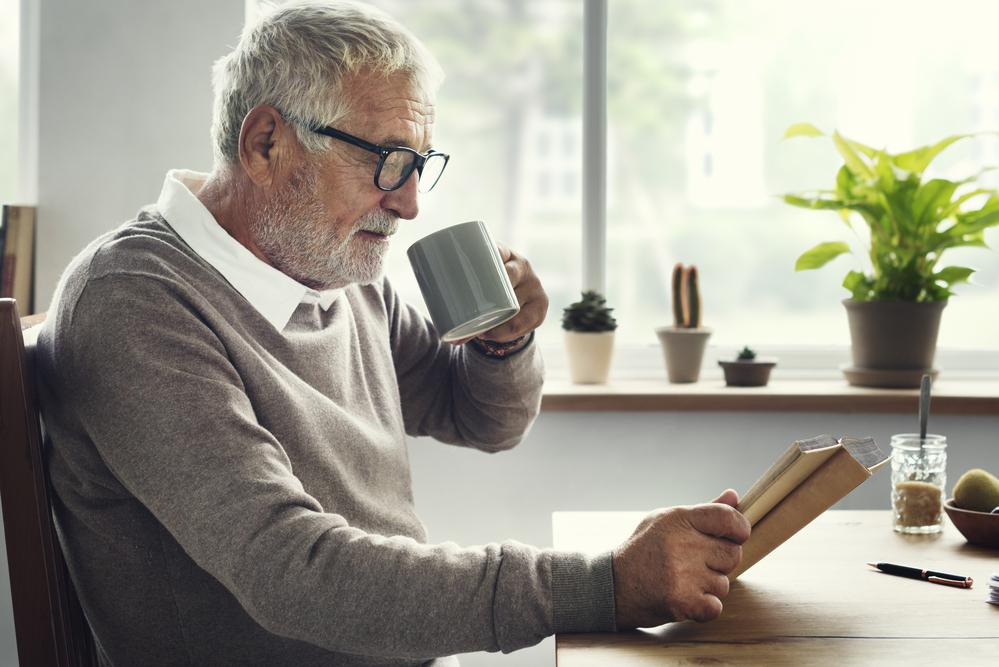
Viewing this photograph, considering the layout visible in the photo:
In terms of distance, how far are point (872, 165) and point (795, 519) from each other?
1.28m

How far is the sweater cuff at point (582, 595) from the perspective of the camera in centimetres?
93

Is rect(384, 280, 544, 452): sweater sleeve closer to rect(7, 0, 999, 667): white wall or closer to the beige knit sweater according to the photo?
the beige knit sweater

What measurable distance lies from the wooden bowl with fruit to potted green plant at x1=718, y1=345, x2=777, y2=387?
837 millimetres

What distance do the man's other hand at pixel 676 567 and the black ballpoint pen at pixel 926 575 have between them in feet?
1.00

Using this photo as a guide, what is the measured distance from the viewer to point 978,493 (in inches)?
50.1

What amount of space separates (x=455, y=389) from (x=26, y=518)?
0.77m

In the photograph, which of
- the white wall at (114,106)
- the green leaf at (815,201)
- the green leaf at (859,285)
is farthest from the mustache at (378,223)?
the green leaf at (859,285)

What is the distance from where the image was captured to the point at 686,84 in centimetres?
229

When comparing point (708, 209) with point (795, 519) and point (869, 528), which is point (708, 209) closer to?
point (869, 528)

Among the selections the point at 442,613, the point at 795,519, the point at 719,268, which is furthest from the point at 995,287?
the point at 442,613

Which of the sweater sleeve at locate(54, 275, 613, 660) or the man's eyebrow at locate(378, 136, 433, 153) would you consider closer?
the sweater sleeve at locate(54, 275, 613, 660)

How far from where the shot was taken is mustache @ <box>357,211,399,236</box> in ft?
4.19

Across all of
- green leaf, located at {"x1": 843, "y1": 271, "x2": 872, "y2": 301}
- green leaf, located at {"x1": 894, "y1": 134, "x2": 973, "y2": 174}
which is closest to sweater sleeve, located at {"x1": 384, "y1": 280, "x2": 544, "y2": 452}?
green leaf, located at {"x1": 843, "y1": 271, "x2": 872, "y2": 301}

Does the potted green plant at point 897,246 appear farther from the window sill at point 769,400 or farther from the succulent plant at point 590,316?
the succulent plant at point 590,316
